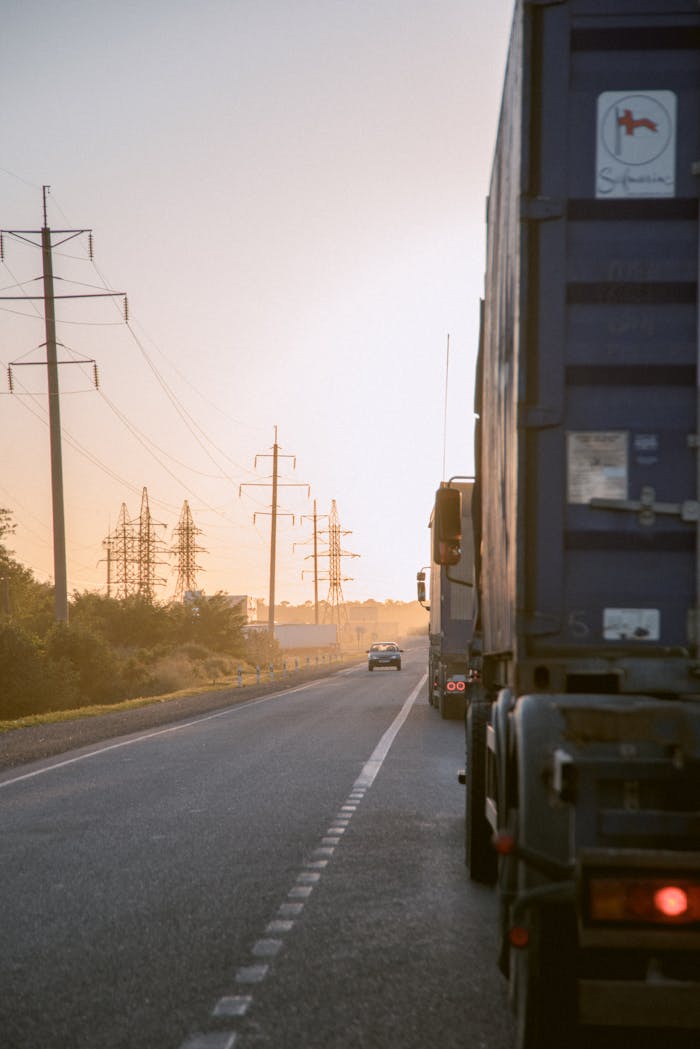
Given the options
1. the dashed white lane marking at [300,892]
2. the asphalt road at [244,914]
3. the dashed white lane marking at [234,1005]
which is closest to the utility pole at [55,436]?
the asphalt road at [244,914]

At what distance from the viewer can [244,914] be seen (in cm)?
765

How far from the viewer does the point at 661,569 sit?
512 cm

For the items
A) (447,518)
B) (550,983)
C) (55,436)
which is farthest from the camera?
(55,436)

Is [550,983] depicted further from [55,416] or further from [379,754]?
[55,416]

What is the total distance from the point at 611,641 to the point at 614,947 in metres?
1.26

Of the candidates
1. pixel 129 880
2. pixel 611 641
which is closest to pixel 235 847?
pixel 129 880

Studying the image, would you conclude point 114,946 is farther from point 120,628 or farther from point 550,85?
point 120,628

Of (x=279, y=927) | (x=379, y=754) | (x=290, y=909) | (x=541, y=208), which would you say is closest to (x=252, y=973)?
(x=279, y=927)

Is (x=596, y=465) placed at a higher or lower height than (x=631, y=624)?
higher

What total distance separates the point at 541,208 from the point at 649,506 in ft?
4.45

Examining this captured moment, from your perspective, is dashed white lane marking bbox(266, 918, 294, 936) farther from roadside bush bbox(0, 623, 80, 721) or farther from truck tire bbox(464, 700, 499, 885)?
roadside bush bbox(0, 623, 80, 721)

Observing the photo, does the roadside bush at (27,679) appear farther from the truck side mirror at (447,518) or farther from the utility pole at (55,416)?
the truck side mirror at (447,518)

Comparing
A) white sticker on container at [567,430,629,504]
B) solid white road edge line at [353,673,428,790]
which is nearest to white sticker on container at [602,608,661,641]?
white sticker on container at [567,430,629,504]

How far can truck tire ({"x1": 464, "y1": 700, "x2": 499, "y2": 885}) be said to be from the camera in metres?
8.30
